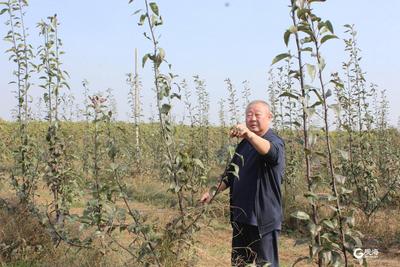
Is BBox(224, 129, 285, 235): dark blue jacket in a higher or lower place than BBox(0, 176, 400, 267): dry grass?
higher

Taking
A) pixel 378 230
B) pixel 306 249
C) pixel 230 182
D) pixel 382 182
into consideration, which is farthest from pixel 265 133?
pixel 382 182

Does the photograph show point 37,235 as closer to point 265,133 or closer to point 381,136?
point 265,133

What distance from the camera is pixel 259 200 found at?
11.8 feet

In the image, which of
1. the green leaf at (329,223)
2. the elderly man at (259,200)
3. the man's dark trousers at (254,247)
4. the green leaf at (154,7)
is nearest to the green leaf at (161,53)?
the green leaf at (154,7)

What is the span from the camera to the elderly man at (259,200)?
3.56 metres

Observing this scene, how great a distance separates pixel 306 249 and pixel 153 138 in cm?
929

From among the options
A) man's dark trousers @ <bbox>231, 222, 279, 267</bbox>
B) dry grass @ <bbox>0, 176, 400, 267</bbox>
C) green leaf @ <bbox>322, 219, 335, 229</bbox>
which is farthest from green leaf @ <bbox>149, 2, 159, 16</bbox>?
green leaf @ <bbox>322, 219, 335, 229</bbox>

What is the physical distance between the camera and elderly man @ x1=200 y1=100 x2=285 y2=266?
3.56 m

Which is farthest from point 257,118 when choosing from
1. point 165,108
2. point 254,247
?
point 254,247

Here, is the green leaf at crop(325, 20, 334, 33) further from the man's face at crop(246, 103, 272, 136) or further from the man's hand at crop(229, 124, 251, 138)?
the man's face at crop(246, 103, 272, 136)

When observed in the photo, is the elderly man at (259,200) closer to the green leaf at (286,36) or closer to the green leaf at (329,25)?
the green leaf at (286,36)

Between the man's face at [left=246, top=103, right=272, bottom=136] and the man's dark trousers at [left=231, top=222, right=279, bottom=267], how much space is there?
778 mm

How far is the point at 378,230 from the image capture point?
745cm

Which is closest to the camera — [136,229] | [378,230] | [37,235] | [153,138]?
[136,229]
